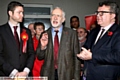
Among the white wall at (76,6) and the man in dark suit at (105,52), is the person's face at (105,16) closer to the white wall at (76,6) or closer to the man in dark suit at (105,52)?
the man in dark suit at (105,52)

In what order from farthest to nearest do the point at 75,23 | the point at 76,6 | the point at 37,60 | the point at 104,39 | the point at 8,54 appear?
1. the point at 76,6
2. the point at 75,23
3. the point at 37,60
4. the point at 8,54
5. the point at 104,39

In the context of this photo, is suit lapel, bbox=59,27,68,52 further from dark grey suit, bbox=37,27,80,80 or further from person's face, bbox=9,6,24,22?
person's face, bbox=9,6,24,22

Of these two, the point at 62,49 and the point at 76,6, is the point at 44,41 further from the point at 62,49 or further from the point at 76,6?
the point at 76,6

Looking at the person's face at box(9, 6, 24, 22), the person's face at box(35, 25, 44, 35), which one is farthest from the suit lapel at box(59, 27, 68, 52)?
the person's face at box(35, 25, 44, 35)

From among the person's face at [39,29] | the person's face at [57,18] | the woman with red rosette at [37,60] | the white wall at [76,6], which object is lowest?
the woman with red rosette at [37,60]

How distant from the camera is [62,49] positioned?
2459 mm

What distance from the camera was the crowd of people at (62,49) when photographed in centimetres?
210

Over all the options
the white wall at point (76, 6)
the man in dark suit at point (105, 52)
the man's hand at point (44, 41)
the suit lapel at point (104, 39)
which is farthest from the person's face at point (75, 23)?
the suit lapel at point (104, 39)

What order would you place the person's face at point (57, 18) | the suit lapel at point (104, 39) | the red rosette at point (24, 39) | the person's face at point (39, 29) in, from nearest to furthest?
the suit lapel at point (104, 39)
the red rosette at point (24, 39)
the person's face at point (57, 18)
the person's face at point (39, 29)

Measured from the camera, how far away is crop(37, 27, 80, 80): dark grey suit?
2445mm

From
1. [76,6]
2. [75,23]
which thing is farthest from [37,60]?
[76,6]

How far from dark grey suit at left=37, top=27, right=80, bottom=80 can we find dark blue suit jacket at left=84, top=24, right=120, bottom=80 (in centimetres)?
33

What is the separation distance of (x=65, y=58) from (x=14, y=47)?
25.4 inches

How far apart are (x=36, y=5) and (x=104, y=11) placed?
12.0 feet
